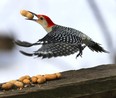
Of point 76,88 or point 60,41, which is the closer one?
point 76,88

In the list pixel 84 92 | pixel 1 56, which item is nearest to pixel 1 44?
pixel 1 56

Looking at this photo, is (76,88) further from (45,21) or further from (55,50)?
(45,21)

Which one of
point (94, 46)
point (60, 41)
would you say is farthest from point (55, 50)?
point (94, 46)

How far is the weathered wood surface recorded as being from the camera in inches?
70.6

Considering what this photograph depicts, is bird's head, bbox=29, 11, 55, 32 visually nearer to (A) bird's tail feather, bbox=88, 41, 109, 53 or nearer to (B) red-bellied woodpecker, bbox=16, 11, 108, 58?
(B) red-bellied woodpecker, bbox=16, 11, 108, 58

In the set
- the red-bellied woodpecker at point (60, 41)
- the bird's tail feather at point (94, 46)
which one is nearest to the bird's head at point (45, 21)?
the red-bellied woodpecker at point (60, 41)

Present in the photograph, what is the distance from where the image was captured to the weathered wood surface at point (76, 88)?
1792mm

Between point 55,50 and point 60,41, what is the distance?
76 mm

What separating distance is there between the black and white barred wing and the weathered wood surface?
98 mm

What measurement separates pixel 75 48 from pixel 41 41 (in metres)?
0.13

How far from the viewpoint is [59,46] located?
1.96 meters

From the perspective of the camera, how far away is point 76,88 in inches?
72.8

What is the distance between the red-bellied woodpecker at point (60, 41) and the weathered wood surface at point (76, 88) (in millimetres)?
100

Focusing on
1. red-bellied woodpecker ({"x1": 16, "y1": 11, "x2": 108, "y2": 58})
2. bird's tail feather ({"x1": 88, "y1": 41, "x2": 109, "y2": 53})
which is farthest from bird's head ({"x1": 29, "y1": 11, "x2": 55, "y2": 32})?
bird's tail feather ({"x1": 88, "y1": 41, "x2": 109, "y2": 53})
